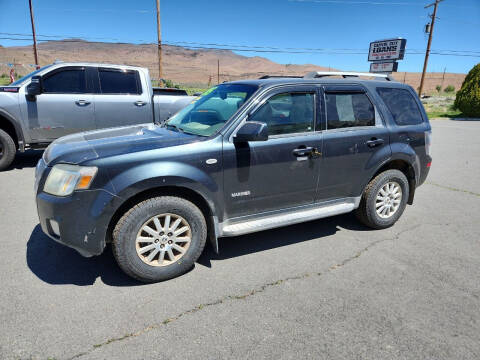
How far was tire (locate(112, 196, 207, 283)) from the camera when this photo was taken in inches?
113

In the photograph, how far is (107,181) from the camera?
274 cm

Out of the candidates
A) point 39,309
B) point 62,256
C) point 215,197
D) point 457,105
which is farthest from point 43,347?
point 457,105


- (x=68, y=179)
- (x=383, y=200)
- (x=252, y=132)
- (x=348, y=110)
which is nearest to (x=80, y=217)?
(x=68, y=179)

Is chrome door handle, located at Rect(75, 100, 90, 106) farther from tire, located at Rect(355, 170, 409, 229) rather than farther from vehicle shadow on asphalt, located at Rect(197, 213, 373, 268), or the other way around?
tire, located at Rect(355, 170, 409, 229)

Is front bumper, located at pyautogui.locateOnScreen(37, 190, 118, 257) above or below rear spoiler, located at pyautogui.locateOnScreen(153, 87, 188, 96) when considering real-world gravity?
below

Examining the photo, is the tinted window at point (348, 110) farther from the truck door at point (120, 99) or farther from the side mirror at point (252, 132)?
the truck door at point (120, 99)

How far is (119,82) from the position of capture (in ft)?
23.9

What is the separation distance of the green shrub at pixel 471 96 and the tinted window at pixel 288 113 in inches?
939

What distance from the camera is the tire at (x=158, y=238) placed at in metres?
2.87

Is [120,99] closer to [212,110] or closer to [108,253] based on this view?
[212,110]

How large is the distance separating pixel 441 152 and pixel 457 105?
54.4ft

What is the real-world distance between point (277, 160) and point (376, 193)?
1.60m

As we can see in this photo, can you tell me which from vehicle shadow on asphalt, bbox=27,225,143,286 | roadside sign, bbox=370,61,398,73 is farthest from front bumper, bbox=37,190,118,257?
roadside sign, bbox=370,61,398,73

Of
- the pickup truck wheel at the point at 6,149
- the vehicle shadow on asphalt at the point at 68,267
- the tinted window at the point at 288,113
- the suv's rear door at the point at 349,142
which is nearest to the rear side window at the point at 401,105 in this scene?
the suv's rear door at the point at 349,142
